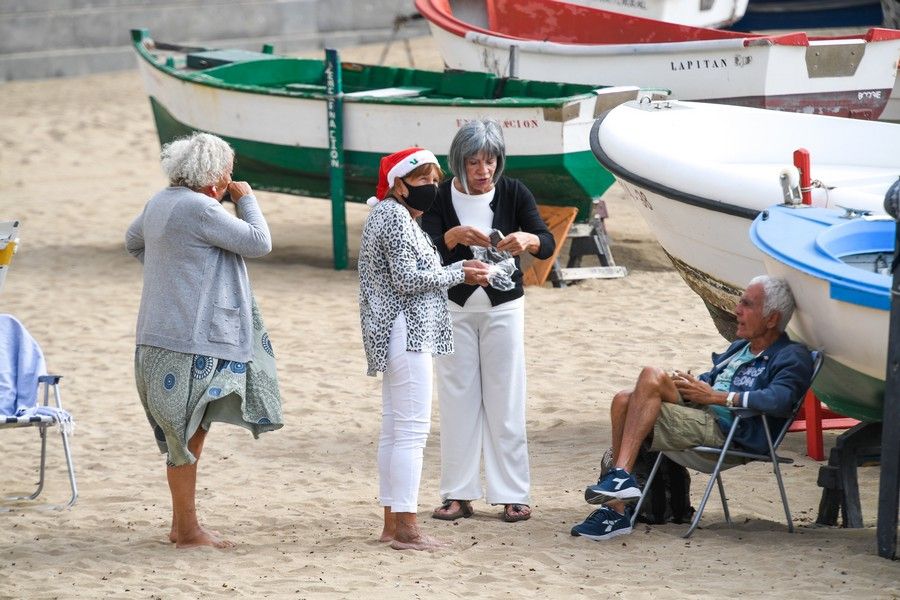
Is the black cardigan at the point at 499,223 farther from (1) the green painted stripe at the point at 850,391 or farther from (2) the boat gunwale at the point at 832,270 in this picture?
(1) the green painted stripe at the point at 850,391

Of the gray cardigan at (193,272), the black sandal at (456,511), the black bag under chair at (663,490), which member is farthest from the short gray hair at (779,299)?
the gray cardigan at (193,272)

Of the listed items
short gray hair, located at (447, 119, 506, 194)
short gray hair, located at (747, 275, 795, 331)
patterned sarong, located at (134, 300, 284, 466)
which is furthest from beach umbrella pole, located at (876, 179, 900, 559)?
patterned sarong, located at (134, 300, 284, 466)

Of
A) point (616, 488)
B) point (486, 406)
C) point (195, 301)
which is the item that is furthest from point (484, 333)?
point (195, 301)

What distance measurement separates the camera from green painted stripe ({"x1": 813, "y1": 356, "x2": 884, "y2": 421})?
5.07 metres

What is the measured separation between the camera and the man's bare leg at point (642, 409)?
5168 millimetres

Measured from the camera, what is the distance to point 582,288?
33.6ft

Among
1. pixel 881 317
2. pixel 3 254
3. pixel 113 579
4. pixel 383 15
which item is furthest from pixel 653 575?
pixel 383 15

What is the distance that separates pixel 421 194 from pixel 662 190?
7.60 feet

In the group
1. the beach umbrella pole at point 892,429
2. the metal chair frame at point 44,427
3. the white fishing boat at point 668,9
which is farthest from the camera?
the white fishing boat at point 668,9

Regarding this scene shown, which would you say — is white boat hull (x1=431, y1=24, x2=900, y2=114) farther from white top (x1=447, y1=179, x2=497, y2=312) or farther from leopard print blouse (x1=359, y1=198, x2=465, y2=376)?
leopard print blouse (x1=359, y1=198, x2=465, y2=376)

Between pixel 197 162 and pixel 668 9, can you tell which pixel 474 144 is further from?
pixel 668 9

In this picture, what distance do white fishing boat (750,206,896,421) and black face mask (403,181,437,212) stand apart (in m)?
1.30

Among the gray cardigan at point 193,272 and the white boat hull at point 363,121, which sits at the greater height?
the white boat hull at point 363,121

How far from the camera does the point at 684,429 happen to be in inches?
202
